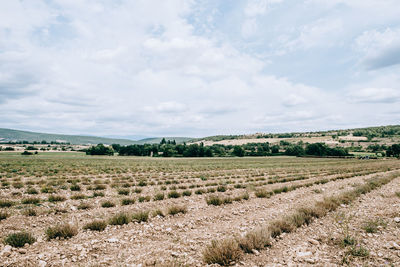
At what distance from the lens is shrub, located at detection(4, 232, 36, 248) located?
17.6 ft

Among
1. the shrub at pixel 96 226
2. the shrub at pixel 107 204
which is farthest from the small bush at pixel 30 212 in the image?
the shrub at pixel 96 226

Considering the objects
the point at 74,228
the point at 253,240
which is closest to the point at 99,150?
the point at 74,228

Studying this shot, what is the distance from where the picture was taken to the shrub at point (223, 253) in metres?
4.60

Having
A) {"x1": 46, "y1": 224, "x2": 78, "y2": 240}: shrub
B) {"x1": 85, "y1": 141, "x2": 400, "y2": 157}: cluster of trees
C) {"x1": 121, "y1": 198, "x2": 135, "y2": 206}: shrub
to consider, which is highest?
{"x1": 46, "y1": 224, "x2": 78, "y2": 240}: shrub

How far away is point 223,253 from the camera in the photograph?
4742mm

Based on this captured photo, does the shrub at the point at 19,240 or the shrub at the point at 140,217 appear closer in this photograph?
the shrub at the point at 19,240

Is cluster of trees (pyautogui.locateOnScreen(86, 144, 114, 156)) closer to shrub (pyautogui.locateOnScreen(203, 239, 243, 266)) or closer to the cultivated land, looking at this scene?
the cultivated land

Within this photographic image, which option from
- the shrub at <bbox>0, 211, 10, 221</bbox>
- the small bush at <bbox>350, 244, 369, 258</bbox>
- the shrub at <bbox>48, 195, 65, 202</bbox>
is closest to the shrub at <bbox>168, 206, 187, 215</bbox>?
the small bush at <bbox>350, 244, 369, 258</bbox>

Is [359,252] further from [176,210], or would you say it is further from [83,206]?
[83,206]

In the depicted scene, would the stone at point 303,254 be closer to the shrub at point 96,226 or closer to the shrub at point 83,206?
the shrub at point 96,226

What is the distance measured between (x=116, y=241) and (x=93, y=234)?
1.17m

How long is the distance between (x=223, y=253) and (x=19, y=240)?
5.55 metres

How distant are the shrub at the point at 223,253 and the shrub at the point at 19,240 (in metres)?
4.93

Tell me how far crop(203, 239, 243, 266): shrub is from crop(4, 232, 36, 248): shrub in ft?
16.2
